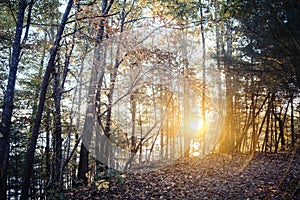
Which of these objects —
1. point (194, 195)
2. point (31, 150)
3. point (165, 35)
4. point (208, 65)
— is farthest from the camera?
point (208, 65)

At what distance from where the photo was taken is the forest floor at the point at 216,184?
13.5 feet

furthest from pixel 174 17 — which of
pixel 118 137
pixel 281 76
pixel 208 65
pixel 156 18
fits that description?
pixel 208 65

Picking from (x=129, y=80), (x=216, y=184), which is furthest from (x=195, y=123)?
(x=216, y=184)

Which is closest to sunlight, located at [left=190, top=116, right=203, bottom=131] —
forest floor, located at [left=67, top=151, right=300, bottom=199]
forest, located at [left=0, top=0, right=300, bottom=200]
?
forest, located at [left=0, top=0, right=300, bottom=200]

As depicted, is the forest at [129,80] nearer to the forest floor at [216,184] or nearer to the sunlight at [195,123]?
the forest floor at [216,184]

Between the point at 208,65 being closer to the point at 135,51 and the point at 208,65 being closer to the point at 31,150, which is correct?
the point at 135,51

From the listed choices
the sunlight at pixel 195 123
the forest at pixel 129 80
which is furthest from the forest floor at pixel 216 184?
the sunlight at pixel 195 123

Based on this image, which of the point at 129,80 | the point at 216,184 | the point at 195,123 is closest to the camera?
the point at 216,184

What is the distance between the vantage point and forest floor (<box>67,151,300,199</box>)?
413 centimetres

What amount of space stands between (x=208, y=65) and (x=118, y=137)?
6923 mm

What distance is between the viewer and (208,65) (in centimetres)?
1290

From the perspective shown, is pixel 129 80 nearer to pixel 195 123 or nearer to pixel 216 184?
pixel 216 184

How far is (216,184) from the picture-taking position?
489 cm

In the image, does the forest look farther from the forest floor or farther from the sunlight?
the sunlight
